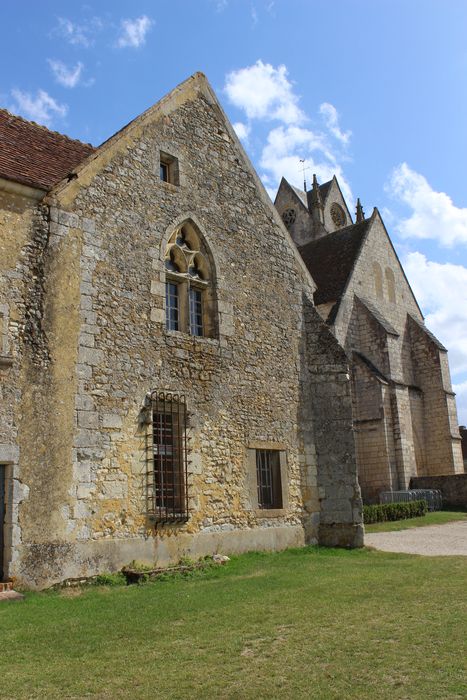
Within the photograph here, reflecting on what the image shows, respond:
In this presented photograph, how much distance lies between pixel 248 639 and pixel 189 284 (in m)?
7.45

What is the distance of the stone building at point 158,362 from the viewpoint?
29.9ft

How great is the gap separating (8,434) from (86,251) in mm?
3237

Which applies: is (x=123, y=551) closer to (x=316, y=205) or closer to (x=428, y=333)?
(x=428, y=333)

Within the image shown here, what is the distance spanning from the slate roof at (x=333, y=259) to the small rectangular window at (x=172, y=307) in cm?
1360

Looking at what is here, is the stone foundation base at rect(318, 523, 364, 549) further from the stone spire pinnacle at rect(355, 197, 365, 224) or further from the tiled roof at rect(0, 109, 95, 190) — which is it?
the stone spire pinnacle at rect(355, 197, 365, 224)

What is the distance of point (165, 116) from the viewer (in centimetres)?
1234

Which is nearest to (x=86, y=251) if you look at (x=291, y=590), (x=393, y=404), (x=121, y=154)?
(x=121, y=154)

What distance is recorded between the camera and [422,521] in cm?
1855

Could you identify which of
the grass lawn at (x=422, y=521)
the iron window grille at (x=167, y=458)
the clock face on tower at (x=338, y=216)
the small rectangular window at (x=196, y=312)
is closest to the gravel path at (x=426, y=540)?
the grass lawn at (x=422, y=521)

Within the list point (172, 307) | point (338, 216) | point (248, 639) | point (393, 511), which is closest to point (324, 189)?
point (338, 216)

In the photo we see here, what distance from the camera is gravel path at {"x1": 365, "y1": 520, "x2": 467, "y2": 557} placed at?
12.1 meters

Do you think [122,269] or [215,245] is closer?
[122,269]

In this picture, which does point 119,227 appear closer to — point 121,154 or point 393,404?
point 121,154

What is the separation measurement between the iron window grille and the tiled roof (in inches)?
157
